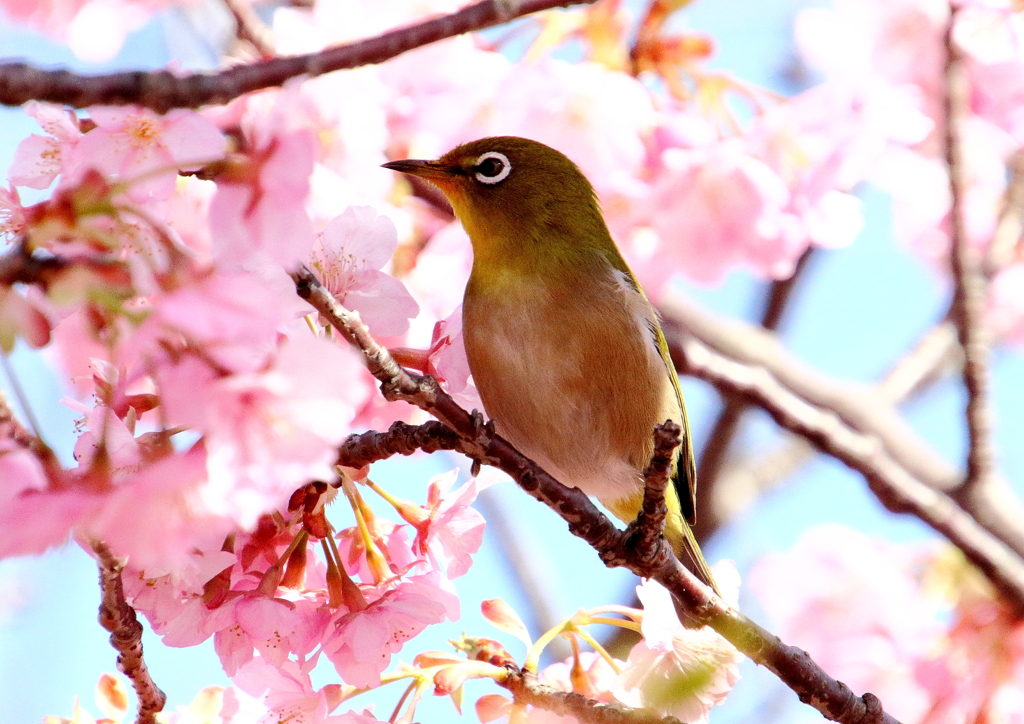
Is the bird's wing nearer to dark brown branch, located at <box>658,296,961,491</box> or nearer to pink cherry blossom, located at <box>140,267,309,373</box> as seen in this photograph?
dark brown branch, located at <box>658,296,961,491</box>

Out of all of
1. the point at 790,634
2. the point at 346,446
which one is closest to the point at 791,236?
the point at 790,634

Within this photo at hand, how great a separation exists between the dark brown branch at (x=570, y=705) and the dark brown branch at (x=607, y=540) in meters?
0.22

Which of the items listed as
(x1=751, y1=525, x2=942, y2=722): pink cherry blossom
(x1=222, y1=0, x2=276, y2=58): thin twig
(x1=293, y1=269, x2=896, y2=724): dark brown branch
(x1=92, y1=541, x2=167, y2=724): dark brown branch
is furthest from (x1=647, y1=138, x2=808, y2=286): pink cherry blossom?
(x1=92, y1=541, x2=167, y2=724): dark brown branch

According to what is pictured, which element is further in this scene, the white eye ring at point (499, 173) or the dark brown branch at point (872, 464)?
the dark brown branch at point (872, 464)

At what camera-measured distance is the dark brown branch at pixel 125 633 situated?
1629 millimetres

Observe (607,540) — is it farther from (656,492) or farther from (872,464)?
(872,464)

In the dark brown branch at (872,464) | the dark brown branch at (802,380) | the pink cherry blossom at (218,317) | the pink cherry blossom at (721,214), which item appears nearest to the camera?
the pink cherry blossom at (218,317)

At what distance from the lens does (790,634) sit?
13.6ft

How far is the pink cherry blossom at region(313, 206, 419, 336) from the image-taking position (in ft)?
6.80

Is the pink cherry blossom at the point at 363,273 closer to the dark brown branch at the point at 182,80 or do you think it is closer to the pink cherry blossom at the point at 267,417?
the dark brown branch at the point at 182,80

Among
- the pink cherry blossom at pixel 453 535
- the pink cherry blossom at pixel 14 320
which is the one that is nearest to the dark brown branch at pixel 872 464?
the pink cherry blossom at pixel 453 535

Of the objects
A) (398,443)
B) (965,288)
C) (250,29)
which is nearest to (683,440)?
(398,443)

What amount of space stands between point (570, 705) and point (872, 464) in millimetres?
1939

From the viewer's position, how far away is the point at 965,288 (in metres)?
3.55
